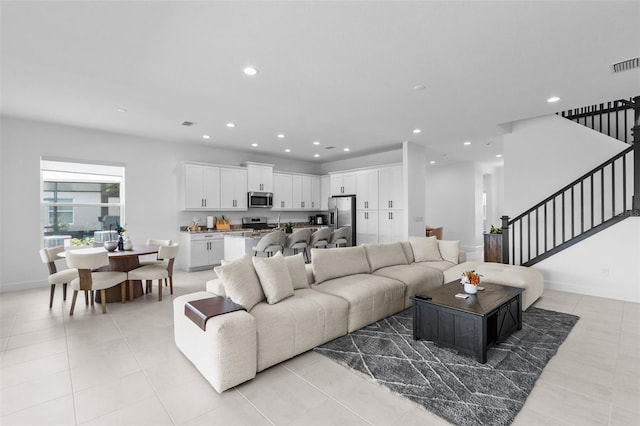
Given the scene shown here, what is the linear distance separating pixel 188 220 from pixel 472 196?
328 inches

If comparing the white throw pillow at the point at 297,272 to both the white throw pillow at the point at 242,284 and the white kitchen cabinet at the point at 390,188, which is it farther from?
the white kitchen cabinet at the point at 390,188

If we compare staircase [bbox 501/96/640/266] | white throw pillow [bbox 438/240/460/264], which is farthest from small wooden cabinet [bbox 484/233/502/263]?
white throw pillow [bbox 438/240/460/264]

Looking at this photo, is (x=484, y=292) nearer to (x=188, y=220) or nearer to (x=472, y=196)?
(x=188, y=220)

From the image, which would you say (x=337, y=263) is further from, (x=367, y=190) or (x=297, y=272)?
(x=367, y=190)

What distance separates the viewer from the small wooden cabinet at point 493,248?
5.81 m

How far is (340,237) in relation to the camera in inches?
Result: 294

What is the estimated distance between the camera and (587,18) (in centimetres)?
249

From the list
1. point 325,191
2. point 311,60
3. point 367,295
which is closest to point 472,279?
point 367,295

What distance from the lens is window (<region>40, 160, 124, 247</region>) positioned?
5621 millimetres

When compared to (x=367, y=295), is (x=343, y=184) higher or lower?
higher

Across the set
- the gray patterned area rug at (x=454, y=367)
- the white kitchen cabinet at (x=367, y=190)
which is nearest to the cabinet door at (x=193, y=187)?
the white kitchen cabinet at (x=367, y=190)

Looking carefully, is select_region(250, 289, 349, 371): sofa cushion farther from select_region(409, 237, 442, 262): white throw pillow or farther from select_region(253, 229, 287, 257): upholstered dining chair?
select_region(253, 229, 287, 257): upholstered dining chair

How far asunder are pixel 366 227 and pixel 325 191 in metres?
1.99

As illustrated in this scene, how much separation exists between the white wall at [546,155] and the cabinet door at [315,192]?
17.0 feet
